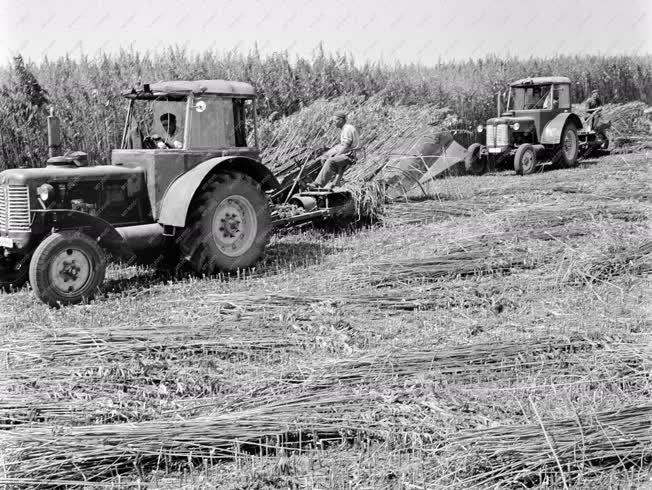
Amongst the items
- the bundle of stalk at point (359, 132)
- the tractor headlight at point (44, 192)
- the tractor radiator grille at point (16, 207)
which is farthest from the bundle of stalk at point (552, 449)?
the bundle of stalk at point (359, 132)

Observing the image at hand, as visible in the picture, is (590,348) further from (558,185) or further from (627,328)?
(558,185)

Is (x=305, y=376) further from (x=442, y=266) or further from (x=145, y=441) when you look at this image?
(x=442, y=266)

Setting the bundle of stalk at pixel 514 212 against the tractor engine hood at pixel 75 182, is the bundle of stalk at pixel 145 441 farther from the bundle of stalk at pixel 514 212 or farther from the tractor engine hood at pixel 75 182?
the bundle of stalk at pixel 514 212

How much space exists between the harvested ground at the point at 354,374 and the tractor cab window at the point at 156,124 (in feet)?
4.25

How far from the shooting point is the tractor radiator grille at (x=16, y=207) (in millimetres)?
6465

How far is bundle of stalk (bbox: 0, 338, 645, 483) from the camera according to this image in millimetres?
3285

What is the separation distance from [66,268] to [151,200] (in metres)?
1.11

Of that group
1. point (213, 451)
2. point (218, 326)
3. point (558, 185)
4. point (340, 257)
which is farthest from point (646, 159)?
point (213, 451)

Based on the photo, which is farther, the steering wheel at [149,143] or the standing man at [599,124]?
the standing man at [599,124]

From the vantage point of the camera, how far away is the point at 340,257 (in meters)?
7.96

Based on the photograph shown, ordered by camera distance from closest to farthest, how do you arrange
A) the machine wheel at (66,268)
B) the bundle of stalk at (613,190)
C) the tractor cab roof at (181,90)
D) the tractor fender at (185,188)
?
1. the machine wheel at (66,268)
2. the tractor fender at (185,188)
3. the tractor cab roof at (181,90)
4. the bundle of stalk at (613,190)

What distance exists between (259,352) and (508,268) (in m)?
2.87

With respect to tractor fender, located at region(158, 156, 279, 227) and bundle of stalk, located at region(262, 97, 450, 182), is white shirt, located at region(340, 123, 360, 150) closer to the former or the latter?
bundle of stalk, located at region(262, 97, 450, 182)

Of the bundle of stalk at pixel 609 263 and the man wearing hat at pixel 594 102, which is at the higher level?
the man wearing hat at pixel 594 102
